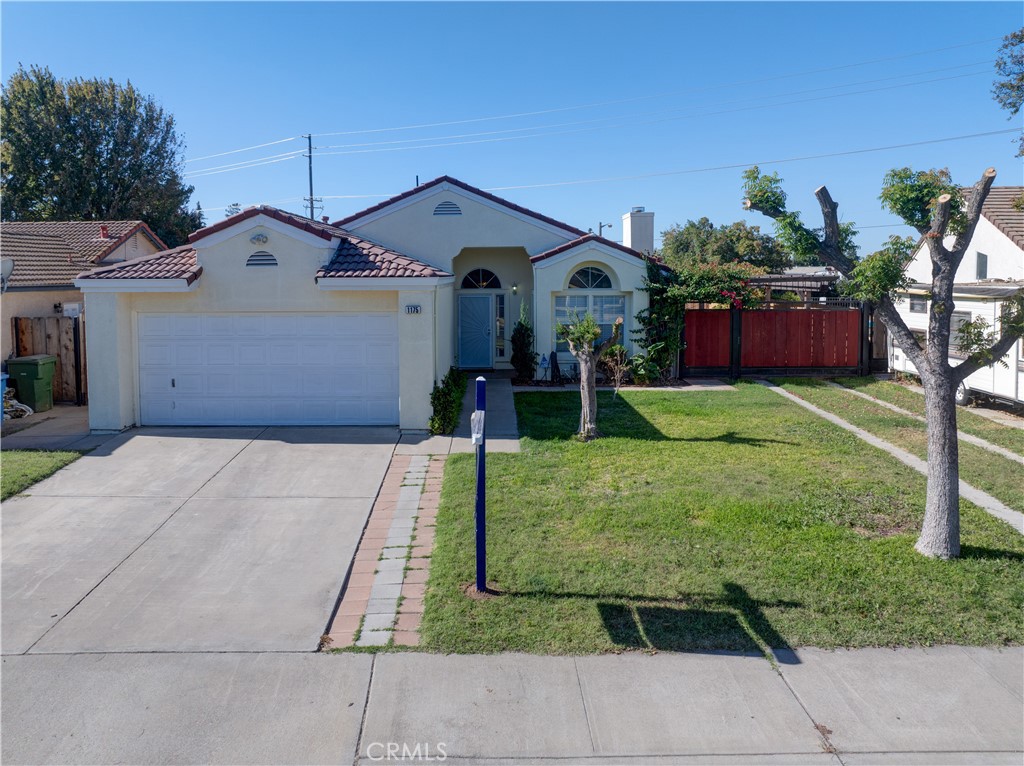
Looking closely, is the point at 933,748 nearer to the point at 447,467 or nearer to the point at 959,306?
the point at 447,467

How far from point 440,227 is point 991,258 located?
40.2 ft

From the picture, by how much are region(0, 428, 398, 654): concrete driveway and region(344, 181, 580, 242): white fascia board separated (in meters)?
7.81

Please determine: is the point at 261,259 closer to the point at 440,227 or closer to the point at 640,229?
the point at 440,227

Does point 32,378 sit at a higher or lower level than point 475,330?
lower

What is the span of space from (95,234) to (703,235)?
29.3m

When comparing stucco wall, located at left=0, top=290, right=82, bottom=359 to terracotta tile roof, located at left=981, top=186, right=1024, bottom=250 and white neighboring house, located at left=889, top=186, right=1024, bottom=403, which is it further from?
terracotta tile roof, located at left=981, top=186, right=1024, bottom=250

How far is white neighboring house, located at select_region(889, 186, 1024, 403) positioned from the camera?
14461 millimetres

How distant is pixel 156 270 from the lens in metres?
13.1

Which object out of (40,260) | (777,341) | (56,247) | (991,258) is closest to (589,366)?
(777,341)

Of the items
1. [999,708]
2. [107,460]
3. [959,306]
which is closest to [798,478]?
[999,708]

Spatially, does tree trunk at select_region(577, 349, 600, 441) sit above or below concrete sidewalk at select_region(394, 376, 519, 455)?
above

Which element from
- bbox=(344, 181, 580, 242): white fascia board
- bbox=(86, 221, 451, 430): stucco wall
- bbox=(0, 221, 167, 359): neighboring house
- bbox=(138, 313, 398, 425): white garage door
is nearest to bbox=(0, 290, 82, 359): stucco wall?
bbox=(0, 221, 167, 359): neighboring house

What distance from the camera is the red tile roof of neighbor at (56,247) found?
650 inches

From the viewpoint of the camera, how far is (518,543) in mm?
7980
